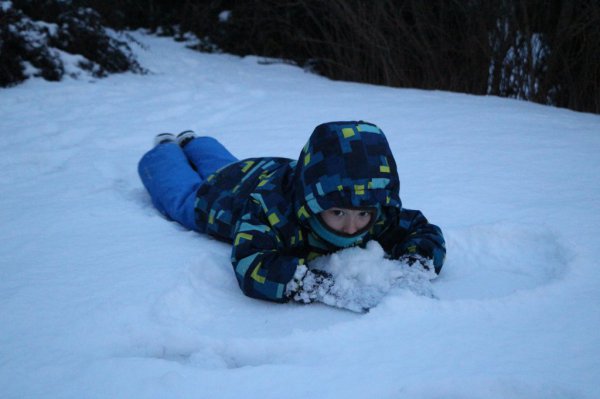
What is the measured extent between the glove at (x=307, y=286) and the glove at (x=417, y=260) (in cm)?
29

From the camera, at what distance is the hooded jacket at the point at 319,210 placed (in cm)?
150

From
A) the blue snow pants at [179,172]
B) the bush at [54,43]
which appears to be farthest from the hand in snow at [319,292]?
the bush at [54,43]

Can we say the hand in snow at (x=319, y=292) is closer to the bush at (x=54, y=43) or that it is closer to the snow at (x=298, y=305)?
the snow at (x=298, y=305)

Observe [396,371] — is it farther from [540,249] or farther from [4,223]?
[4,223]

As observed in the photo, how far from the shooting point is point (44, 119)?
356cm

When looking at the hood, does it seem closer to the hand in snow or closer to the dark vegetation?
the hand in snow

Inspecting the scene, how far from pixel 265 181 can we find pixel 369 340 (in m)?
0.74

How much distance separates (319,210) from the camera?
152 cm

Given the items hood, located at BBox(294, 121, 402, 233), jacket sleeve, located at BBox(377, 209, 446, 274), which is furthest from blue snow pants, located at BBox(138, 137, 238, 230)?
jacket sleeve, located at BBox(377, 209, 446, 274)

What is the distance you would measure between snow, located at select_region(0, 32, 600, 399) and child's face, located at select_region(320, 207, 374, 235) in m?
0.14

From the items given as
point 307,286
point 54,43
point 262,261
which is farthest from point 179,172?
point 54,43

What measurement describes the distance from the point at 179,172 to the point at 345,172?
3.90 feet

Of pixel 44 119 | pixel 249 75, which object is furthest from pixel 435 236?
pixel 249 75

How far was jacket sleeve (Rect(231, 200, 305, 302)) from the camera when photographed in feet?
4.94
